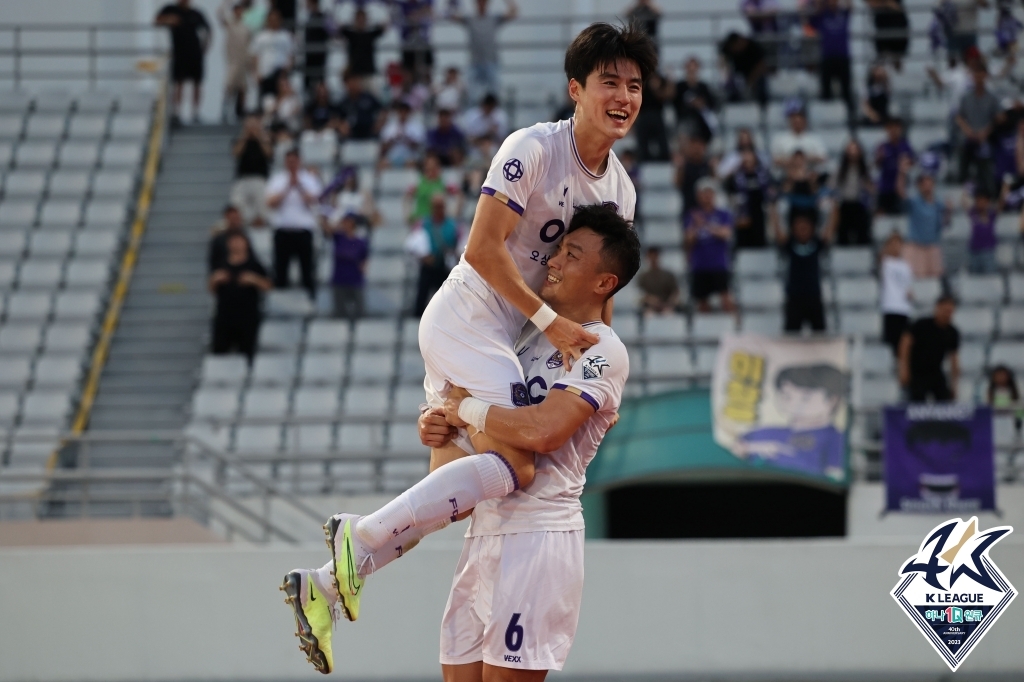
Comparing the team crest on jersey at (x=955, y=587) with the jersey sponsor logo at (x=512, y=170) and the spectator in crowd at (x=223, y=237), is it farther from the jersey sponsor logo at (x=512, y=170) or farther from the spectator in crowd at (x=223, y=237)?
the spectator in crowd at (x=223, y=237)

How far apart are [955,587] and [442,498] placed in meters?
3.75

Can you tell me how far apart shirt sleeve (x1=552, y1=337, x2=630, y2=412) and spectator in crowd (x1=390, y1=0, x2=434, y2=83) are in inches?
509

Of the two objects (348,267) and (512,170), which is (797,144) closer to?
(348,267)

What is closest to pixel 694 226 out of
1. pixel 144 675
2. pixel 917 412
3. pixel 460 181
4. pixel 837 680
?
pixel 460 181

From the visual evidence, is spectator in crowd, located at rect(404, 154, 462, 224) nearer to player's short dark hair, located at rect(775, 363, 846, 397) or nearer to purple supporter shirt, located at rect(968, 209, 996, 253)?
player's short dark hair, located at rect(775, 363, 846, 397)

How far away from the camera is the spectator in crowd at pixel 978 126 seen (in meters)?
16.0

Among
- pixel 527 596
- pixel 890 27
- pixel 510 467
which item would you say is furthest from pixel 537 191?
pixel 890 27

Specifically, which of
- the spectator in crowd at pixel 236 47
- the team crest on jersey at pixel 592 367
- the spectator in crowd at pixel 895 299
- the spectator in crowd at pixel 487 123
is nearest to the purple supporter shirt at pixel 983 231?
the spectator in crowd at pixel 895 299

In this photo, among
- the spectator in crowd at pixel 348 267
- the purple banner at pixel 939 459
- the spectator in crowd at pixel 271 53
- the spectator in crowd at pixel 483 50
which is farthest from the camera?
the spectator in crowd at pixel 483 50

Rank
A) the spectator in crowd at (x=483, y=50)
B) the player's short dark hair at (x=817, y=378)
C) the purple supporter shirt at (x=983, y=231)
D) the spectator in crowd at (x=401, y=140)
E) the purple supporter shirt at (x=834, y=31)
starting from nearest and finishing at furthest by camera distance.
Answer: the player's short dark hair at (x=817, y=378)
the purple supporter shirt at (x=983, y=231)
the spectator in crowd at (x=401, y=140)
the purple supporter shirt at (x=834, y=31)
the spectator in crowd at (x=483, y=50)

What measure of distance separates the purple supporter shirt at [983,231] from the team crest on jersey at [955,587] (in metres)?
7.39

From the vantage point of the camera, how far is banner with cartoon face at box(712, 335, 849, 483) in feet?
37.6

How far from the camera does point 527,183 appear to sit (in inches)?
209

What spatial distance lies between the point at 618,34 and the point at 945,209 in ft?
36.9
